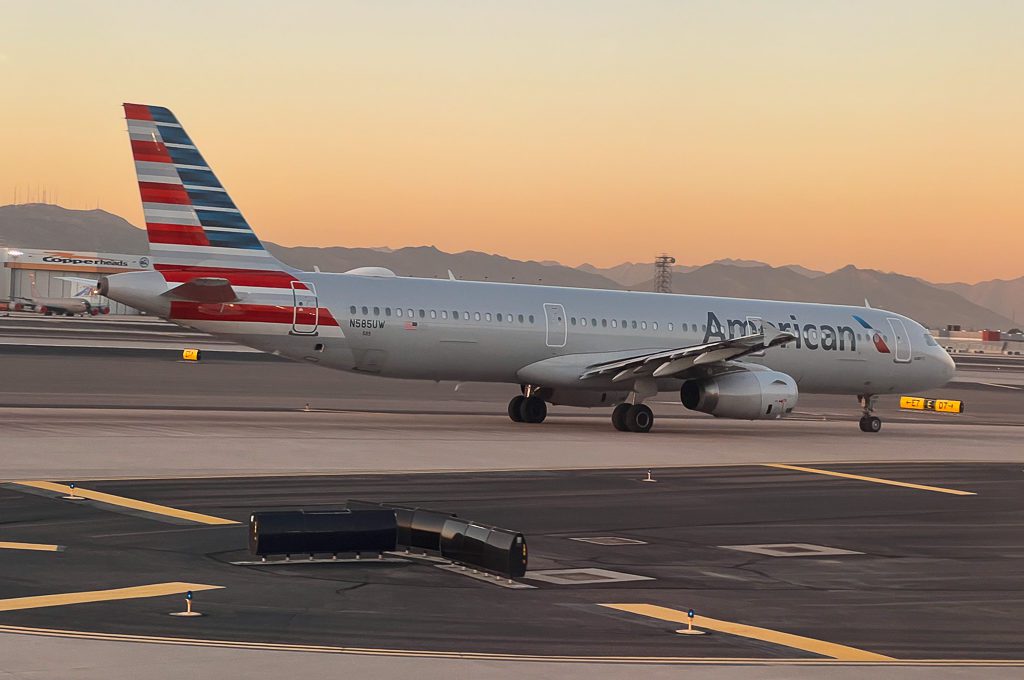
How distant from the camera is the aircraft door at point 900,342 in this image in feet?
142

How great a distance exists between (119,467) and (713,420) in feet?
84.6

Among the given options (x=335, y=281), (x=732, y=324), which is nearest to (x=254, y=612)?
(x=335, y=281)

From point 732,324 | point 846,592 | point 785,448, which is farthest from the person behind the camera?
point 732,324

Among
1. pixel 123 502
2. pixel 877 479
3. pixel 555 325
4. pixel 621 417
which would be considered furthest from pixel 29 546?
pixel 621 417

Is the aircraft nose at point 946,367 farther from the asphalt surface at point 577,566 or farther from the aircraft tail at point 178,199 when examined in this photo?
the aircraft tail at point 178,199

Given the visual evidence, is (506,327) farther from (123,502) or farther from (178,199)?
(123,502)

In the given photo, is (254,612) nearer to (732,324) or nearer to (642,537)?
(642,537)

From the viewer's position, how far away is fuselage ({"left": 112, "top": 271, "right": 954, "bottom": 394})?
110ft

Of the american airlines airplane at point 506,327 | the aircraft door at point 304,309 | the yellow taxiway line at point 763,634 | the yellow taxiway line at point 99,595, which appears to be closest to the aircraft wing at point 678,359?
the american airlines airplane at point 506,327

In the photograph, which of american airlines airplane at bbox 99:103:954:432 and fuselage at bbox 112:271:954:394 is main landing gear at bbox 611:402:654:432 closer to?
american airlines airplane at bbox 99:103:954:432

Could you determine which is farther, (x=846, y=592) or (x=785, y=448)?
(x=785, y=448)

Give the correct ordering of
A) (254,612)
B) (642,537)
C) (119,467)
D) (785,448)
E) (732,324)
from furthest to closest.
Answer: (732,324) < (785,448) < (119,467) < (642,537) < (254,612)

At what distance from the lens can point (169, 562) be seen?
1523 cm

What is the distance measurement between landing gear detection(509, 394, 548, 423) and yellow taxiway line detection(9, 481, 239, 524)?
63.0 feet
